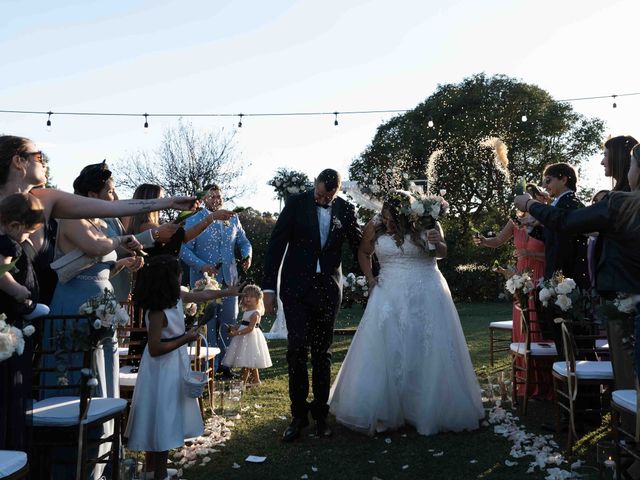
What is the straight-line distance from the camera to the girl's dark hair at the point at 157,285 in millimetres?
4426

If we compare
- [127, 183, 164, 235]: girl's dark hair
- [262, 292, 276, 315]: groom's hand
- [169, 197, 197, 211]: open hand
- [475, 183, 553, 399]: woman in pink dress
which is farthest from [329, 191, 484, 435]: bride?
[169, 197, 197, 211]: open hand

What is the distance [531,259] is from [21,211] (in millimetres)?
5642

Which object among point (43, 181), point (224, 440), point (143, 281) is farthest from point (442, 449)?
point (43, 181)

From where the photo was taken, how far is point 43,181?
3938 mm

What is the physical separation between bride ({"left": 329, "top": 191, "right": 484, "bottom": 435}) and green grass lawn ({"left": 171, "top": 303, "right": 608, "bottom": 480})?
0.14m

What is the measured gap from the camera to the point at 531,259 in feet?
23.6

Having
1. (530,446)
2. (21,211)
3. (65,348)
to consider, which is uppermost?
(21,211)

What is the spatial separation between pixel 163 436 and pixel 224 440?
1357 millimetres

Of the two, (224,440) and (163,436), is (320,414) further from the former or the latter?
(163,436)

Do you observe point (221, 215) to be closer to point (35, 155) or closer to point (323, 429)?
point (35, 155)

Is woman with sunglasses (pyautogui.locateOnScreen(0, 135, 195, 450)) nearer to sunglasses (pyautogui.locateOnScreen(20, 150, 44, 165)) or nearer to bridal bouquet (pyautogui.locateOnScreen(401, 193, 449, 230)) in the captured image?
sunglasses (pyautogui.locateOnScreen(20, 150, 44, 165))

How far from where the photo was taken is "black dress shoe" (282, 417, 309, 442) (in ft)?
18.2

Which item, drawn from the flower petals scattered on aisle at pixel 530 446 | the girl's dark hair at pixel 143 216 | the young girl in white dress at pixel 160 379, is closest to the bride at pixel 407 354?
the flower petals scattered on aisle at pixel 530 446

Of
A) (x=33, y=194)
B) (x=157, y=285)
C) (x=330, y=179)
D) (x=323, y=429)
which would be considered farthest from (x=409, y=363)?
(x=33, y=194)
